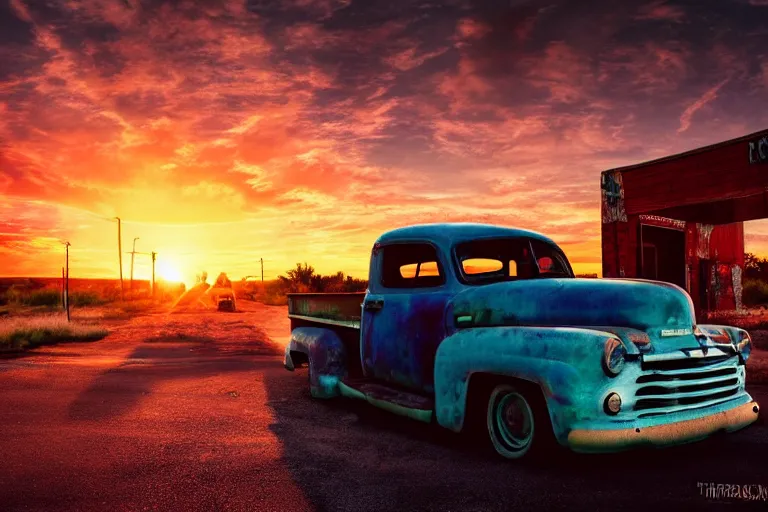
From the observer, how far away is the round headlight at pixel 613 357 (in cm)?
349

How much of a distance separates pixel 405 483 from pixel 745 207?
15.8m

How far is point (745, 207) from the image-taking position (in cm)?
1611

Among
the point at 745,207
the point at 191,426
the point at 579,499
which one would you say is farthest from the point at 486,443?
the point at 745,207

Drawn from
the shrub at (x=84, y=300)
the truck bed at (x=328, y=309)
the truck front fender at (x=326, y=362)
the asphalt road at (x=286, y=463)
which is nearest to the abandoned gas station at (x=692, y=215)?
the asphalt road at (x=286, y=463)

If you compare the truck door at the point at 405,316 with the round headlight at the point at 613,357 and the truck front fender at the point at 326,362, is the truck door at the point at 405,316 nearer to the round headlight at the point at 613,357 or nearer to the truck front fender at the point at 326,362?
the truck front fender at the point at 326,362

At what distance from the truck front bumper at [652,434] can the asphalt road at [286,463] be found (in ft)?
0.95

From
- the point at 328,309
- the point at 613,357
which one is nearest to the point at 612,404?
the point at 613,357

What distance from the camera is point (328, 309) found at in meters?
6.73

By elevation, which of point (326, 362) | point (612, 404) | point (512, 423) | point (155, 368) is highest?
point (612, 404)

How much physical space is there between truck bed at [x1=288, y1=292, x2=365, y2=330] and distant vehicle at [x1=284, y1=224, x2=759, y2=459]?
17.5 inches

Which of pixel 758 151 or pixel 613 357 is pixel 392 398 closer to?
pixel 613 357

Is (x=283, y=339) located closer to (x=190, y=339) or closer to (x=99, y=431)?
(x=190, y=339)

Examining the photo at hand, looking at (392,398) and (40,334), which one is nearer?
(392,398)

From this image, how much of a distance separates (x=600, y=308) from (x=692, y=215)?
15.2 m
